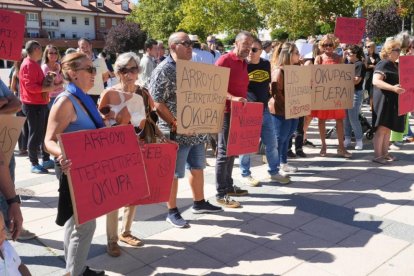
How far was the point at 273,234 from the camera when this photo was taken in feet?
13.4

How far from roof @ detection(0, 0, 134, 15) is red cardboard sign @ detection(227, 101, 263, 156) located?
54.3 m

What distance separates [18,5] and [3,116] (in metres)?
58.7

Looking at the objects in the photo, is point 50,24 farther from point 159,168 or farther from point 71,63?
point 71,63

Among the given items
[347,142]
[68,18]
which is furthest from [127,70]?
[68,18]

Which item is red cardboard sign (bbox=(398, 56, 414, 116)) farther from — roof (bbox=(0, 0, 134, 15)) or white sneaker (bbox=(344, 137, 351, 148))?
roof (bbox=(0, 0, 134, 15))

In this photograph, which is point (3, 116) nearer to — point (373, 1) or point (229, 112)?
point (229, 112)

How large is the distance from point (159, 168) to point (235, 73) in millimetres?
1558

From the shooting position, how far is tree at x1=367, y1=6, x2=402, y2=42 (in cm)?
3033

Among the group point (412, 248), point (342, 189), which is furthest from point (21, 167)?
point (412, 248)

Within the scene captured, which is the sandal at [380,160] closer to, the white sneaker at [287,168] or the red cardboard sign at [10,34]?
the white sneaker at [287,168]

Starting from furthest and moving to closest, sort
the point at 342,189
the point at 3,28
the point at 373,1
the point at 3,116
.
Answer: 1. the point at 373,1
2. the point at 342,189
3. the point at 3,28
4. the point at 3,116

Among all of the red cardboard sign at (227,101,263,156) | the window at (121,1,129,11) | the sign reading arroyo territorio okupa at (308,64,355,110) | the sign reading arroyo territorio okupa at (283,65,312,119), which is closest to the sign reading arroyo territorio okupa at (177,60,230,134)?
the red cardboard sign at (227,101,263,156)

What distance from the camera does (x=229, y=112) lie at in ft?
15.8

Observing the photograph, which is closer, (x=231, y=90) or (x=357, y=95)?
(x=231, y=90)
